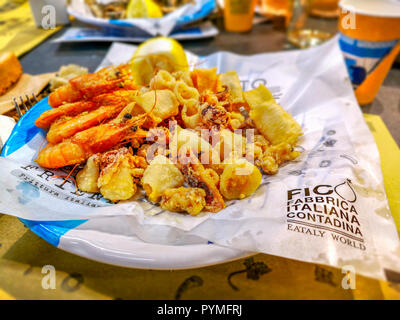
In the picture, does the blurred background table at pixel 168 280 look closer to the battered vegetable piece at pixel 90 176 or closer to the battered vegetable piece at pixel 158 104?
the battered vegetable piece at pixel 90 176

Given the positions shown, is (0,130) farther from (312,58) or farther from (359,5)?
(359,5)

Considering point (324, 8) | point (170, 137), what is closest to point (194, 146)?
point (170, 137)

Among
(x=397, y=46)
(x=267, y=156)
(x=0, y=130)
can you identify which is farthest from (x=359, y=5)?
(x=0, y=130)

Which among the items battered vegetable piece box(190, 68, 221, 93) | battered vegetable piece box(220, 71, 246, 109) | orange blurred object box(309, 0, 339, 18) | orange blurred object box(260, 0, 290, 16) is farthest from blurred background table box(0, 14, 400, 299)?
orange blurred object box(309, 0, 339, 18)

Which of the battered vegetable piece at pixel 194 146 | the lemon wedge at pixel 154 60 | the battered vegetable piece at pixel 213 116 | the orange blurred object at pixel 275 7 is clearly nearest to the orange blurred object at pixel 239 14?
the orange blurred object at pixel 275 7

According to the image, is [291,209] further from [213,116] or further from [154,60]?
[154,60]
